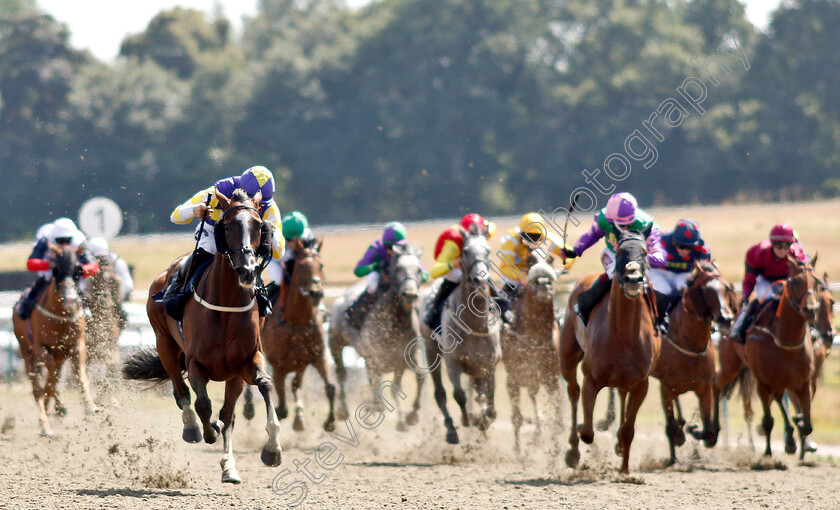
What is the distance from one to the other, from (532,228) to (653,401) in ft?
18.6

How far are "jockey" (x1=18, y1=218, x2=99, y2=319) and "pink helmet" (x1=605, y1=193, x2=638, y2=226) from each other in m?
5.41

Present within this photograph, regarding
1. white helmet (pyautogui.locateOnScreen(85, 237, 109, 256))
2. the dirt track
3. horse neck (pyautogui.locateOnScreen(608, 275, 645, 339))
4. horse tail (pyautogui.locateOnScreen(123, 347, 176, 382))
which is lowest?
the dirt track

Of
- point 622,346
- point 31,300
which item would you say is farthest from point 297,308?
point 622,346

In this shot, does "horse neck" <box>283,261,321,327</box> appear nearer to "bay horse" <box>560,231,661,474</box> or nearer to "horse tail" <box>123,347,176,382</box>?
"horse tail" <box>123,347,176,382</box>

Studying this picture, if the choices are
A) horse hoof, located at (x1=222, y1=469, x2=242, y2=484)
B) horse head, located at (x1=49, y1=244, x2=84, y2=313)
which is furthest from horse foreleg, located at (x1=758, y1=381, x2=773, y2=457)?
horse head, located at (x1=49, y1=244, x2=84, y2=313)

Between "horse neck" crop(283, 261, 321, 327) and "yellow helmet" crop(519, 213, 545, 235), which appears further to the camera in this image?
"yellow helmet" crop(519, 213, 545, 235)

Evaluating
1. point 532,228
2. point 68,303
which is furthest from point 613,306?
point 68,303

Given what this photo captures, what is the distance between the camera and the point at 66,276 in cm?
1075

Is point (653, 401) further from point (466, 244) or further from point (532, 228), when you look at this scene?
point (466, 244)

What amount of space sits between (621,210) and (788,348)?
2.58m

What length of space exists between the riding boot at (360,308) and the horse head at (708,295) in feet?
11.4

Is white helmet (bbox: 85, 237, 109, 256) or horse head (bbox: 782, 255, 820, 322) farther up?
white helmet (bbox: 85, 237, 109, 256)

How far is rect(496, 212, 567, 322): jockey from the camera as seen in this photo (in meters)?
10.4

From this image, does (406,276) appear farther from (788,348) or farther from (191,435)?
(191,435)
